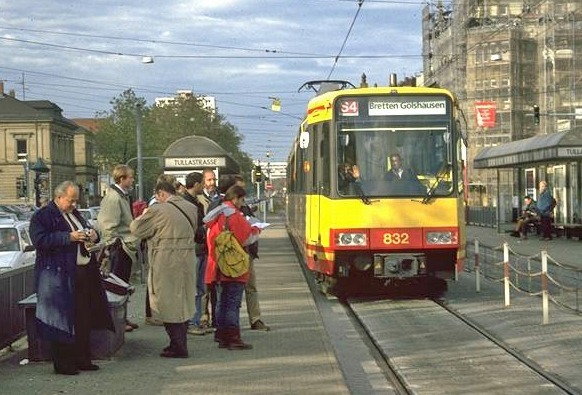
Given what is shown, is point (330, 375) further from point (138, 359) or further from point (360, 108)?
point (360, 108)

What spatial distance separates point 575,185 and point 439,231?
1802cm

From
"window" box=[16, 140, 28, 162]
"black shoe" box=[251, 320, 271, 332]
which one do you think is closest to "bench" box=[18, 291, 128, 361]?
"black shoe" box=[251, 320, 271, 332]

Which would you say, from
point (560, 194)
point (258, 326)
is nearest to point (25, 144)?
point (560, 194)

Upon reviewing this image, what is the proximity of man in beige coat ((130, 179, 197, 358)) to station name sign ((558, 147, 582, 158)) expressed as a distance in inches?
876

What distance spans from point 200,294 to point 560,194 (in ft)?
77.8

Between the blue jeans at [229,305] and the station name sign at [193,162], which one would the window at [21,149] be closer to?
the station name sign at [193,162]

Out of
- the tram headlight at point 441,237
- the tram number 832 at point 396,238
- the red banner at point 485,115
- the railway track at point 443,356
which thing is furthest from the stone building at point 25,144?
the railway track at point 443,356

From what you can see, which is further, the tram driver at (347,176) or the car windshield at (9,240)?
the car windshield at (9,240)

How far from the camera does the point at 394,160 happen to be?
592 inches

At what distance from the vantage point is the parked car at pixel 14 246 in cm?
1925

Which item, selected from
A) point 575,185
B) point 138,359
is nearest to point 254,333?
point 138,359

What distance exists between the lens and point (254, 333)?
37.8 ft

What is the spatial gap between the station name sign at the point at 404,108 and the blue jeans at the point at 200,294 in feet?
14.6

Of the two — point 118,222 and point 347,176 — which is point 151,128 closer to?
point 347,176
